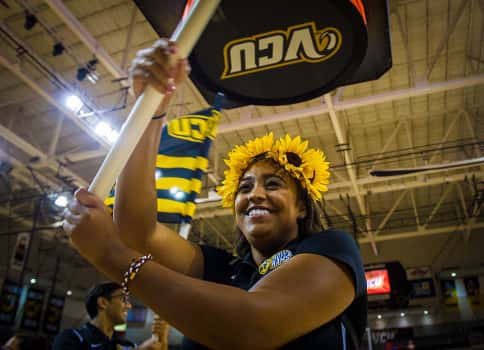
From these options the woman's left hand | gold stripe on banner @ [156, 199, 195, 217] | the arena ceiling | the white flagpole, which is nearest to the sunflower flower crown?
the white flagpole

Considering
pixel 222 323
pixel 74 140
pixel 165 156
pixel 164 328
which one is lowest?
pixel 222 323

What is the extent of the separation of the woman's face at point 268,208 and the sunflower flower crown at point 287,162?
0.12 ft

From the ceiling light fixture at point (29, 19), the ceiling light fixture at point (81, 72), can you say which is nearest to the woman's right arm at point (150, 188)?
the ceiling light fixture at point (29, 19)

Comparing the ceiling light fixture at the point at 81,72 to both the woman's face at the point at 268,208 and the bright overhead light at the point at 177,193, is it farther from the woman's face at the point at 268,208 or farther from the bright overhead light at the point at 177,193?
the woman's face at the point at 268,208

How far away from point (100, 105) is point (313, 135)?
5.22 m

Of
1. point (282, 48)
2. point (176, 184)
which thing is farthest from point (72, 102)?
point (282, 48)

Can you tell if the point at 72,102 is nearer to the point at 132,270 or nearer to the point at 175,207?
the point at 175,207

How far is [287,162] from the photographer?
5.12 ft

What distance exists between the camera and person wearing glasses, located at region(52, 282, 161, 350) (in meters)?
3.51

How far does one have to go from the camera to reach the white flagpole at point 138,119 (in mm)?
902

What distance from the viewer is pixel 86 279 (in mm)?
22953

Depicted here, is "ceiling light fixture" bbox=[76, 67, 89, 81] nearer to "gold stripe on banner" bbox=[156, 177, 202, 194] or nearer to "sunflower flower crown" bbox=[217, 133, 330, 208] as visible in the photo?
"gold stripe on banner" bbox=[156, 177, 202, 194]

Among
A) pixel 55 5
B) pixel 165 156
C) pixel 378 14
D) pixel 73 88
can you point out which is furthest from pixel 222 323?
pixel 73 88

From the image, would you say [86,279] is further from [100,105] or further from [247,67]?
[247,67]
